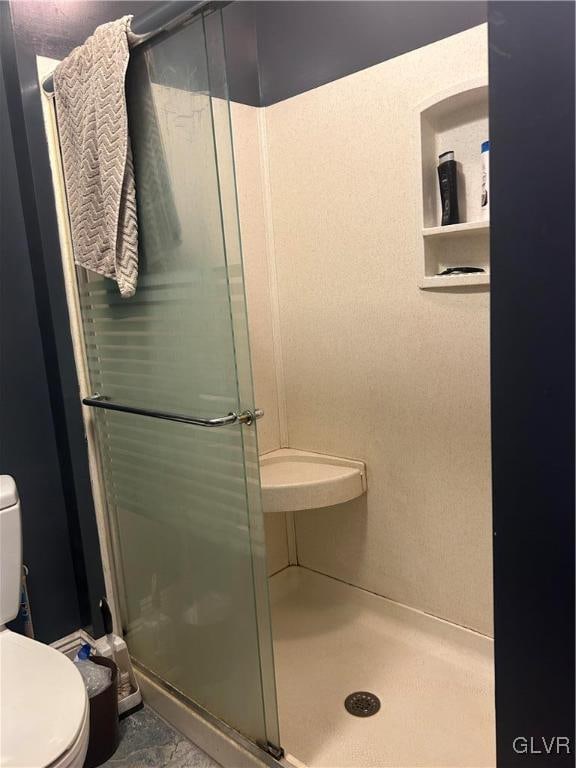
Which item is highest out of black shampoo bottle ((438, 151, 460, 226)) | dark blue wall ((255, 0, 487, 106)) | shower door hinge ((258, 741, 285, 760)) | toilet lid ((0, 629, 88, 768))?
dark blue wall ((255, 0, 487, 106))

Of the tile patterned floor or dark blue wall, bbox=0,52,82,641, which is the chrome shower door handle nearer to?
dark blue wall, bbox=0,52,82,641

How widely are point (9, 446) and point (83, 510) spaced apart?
0.32 m

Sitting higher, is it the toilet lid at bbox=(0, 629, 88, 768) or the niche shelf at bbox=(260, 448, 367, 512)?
the niche shelf at bbox=(260, 448, 367, 512)

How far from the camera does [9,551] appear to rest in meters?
1.57

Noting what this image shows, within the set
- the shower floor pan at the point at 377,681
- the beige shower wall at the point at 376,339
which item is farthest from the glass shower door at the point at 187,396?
the beige shower wall at the point at 376,339

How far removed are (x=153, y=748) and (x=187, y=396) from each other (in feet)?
3.58

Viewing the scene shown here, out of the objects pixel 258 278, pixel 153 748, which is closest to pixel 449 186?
pixel 258 278

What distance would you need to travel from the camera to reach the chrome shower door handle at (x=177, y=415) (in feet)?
4.55

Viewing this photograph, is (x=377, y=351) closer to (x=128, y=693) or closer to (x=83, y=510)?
(x=83, y=510)

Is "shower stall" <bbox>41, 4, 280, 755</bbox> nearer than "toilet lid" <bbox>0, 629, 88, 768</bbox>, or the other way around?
"toilet lid" <bbox>0, 629, 88, 768</bbox>

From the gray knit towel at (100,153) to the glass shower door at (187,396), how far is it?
0.04 meters

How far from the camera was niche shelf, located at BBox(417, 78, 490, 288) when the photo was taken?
1.79 metres

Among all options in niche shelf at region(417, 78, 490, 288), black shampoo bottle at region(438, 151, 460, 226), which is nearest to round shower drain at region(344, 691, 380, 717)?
niche shelf at region(417, 78, 490, 288)

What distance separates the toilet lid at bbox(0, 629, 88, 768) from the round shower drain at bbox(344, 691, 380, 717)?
2.93ft
